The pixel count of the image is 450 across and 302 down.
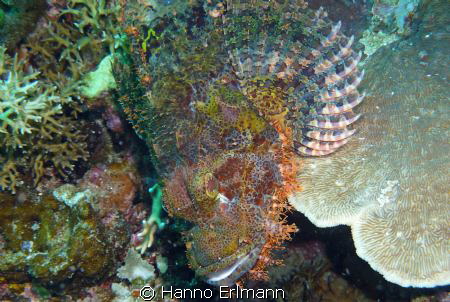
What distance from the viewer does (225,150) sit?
326 centimetres

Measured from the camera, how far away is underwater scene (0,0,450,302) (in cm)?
336

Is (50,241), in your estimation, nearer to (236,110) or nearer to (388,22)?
(236,110)

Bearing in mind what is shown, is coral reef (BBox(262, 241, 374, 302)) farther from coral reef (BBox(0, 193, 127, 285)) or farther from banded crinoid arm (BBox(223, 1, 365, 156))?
coral reef (BBox(0, 193, 127, 285))

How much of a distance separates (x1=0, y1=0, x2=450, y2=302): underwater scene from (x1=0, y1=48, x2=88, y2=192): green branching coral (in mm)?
26

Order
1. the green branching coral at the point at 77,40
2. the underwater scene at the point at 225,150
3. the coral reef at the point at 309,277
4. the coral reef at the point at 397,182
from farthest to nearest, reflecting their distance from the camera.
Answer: the green branching coral at the point at 77,40, the coral reef at the point at 309,277, the coral reef at the point at 397,182, the underwater scene at the point at 225,150

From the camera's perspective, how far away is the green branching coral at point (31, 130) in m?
4.50

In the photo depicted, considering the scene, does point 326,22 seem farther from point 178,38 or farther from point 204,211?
point 204,211

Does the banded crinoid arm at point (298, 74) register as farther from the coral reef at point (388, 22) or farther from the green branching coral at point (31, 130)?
the green branching coral at point (31, 130)

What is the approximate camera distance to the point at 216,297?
5141 mm

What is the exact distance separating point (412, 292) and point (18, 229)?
5089mm

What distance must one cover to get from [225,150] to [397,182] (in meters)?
1.98

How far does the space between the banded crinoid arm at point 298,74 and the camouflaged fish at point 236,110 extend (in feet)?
0.04

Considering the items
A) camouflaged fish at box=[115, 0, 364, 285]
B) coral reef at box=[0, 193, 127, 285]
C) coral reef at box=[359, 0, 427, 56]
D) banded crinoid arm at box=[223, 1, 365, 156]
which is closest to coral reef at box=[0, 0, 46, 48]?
camouflaged fish at box=[115, 0, 364, 285]

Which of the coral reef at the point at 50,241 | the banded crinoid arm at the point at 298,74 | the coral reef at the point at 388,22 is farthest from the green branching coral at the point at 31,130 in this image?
the coral reef at the point at 388,22
